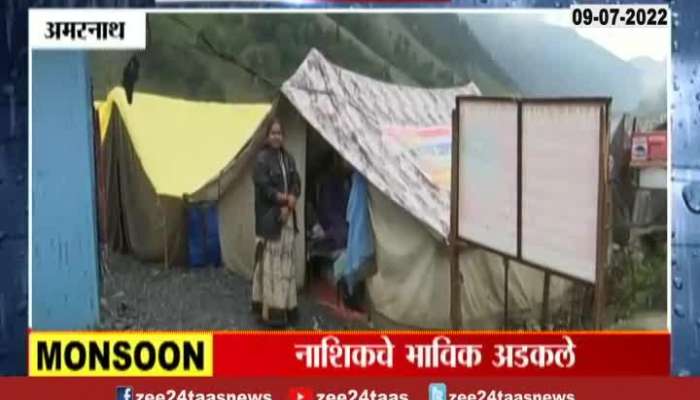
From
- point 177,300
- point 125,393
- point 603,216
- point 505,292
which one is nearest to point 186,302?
point 177,300

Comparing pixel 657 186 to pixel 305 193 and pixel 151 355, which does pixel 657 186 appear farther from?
pixel 151 355

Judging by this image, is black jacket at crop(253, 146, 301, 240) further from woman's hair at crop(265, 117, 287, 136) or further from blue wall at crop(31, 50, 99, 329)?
blue wall at crop(31, 50, 99, 329)

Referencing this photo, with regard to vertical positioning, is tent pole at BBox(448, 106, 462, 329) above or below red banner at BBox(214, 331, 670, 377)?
above

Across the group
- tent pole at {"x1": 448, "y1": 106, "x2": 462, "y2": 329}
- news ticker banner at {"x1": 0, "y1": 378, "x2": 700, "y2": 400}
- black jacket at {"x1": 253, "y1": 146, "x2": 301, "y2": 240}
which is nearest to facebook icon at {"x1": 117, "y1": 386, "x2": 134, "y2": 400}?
news ticker banner at {"x1": 0, "y1": 378, "x2": 700, "y2": 400}

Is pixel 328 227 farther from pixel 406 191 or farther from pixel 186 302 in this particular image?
pixel 186 302

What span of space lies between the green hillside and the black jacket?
0.61 ft

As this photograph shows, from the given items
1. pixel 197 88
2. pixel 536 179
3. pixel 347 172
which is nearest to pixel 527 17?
pixel 536 179

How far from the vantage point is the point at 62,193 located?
2895 millimetres

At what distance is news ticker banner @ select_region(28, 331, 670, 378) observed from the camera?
2879 millimetres

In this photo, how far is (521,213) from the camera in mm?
2879

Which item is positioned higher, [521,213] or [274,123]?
[274,123]

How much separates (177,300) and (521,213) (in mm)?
1088

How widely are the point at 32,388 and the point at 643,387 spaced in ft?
6.08

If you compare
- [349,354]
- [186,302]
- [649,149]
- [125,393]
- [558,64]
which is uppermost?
[558,64]
